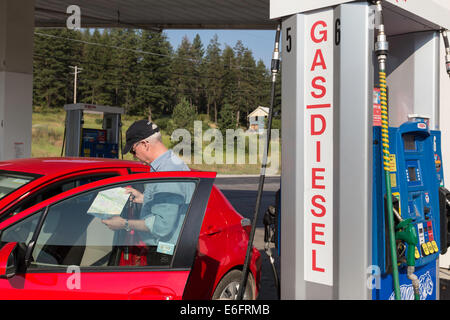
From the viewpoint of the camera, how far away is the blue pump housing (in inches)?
122

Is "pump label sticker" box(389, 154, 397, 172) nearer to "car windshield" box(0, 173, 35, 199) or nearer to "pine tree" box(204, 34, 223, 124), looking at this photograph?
"car windshield" box(0, 173, 35, 199)

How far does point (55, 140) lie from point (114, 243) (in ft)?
199

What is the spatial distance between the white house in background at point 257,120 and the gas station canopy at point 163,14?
49.6 metres

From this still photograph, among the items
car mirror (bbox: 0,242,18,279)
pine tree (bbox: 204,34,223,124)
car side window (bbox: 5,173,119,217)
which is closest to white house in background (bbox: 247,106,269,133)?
pine tree (bbox: 204,34,223,124)

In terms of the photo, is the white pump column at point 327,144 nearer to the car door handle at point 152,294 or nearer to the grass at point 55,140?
the car door handle at point 152,294

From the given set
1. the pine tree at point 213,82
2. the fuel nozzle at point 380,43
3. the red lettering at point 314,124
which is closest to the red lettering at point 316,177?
the red lettering at point 314,124

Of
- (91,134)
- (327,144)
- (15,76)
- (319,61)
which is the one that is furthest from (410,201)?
(91,134)

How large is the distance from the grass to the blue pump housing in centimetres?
4041

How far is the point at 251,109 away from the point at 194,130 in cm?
1623

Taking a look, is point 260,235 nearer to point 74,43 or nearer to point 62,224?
point 62,224

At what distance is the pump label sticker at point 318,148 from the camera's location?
3064mm

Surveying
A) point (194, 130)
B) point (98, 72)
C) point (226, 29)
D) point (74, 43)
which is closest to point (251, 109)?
point (194, 130)

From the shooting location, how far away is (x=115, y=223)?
128 inches

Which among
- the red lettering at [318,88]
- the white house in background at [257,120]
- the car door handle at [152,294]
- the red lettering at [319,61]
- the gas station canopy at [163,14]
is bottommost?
the car door handle at [152,294]
